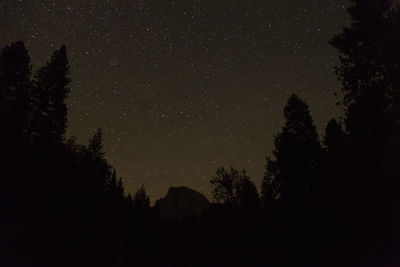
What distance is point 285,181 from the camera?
32.9 m

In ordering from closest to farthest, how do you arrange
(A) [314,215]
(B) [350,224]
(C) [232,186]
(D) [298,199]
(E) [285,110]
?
(B) [350,224] < (A) [314,215] < (D) [298,199] < (E) [285,110] < (C) [232,186]

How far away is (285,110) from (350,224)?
46.1 ft

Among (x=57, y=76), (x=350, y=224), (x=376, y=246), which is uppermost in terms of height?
(x=57, y=76)

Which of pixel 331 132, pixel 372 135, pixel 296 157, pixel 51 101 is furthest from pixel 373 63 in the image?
pixel 51 101

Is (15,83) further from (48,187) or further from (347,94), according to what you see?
(347,94)

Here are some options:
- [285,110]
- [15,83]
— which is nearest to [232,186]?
[285,110]

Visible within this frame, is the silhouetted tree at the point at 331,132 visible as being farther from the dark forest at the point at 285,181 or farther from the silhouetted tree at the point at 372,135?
the silhouetted tree at the point at 372,135

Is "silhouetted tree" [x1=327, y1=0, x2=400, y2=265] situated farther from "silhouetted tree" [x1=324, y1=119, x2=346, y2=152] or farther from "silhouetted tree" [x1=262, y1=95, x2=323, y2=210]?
"silhouetted tree" [x1=324, y1=119, x2=346, y2=152]

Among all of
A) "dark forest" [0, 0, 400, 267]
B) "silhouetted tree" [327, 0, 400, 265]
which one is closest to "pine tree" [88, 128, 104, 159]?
"dark forest" [0, 0, 400, 267]

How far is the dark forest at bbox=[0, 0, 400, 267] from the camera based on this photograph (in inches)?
739

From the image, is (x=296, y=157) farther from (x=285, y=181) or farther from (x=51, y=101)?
(x=51, y=101)

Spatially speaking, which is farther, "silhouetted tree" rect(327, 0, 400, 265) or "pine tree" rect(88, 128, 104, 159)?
"pine tree" rect(88, 128, 104, 159)

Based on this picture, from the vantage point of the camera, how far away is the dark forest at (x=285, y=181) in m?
18.8

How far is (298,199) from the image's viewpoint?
1225 inches
